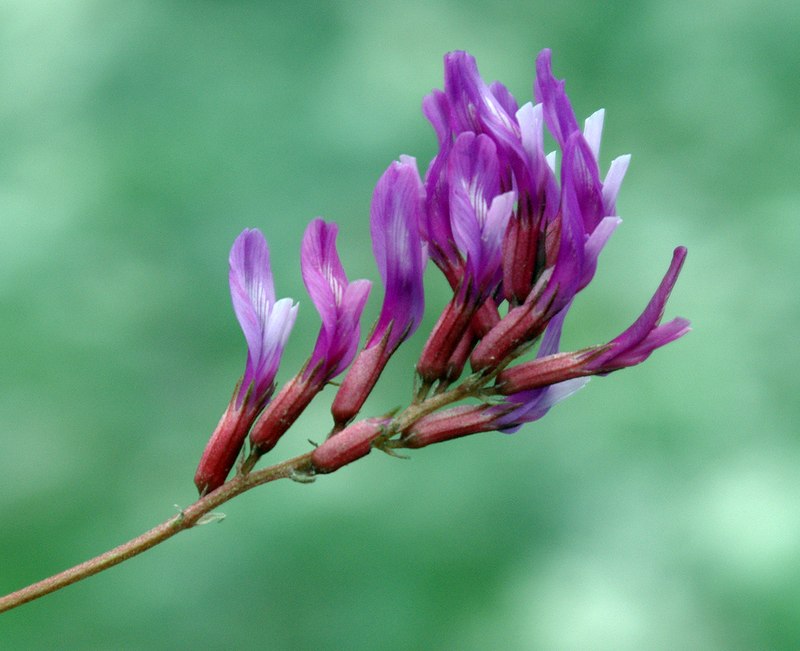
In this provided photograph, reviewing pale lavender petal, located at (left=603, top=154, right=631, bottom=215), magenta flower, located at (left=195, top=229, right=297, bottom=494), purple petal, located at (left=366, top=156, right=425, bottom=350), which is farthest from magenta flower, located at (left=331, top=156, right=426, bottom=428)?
pale lavender petal, located at (left=603, top=154, right=631, bottom=215)

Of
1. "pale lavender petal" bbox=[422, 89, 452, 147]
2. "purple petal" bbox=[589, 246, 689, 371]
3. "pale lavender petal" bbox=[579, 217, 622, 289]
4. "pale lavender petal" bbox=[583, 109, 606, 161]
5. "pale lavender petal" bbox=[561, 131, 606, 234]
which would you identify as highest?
"pale lavender petal" bbox=[422, 89, 452, 147]

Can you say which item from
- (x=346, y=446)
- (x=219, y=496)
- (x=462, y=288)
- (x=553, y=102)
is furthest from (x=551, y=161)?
(x=219, y=496)

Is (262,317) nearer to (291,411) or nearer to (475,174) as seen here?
(291,411)

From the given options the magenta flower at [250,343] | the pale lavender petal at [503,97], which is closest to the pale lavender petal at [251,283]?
the magenta flower at [250,343]

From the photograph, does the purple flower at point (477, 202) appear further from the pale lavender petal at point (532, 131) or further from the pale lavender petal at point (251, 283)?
the pale lavender petal at point (251, 283)

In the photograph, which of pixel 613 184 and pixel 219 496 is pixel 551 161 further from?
pixel 219 496

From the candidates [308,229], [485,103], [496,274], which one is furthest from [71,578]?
[485,103]

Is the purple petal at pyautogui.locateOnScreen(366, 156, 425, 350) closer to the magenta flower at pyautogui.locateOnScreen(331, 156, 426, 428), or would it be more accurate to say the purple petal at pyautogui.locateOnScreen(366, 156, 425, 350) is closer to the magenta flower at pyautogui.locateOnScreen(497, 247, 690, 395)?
the magenta flower at pyautogui.locateOnScreen(331, 156, 426, 428)

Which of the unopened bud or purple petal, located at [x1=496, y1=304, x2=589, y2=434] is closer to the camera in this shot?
the unopened bud
